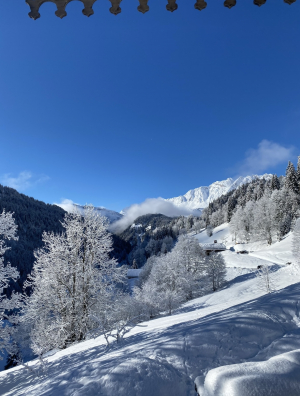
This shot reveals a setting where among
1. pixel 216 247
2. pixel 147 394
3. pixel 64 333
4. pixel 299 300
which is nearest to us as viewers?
pixel 147 394

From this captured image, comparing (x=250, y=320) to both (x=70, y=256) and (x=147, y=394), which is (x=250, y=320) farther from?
(x=70, y=256)

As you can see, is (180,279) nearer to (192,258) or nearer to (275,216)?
(192,258)

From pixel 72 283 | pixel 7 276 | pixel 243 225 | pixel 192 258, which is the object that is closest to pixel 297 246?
pixel 192 258

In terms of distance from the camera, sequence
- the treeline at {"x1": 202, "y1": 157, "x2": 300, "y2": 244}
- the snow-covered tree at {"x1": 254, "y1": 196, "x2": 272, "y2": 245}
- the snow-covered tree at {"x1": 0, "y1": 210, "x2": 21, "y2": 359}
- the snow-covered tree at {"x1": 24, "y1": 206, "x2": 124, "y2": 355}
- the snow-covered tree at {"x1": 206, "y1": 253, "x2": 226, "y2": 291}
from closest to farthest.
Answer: the snow-covered tree at {"x1": 0, "y1": 210, "x2": 21, "y2": 359}
the snow-covered tree at {"x1": 24, "y1": 206, "x2": 124, "y2": 355}
the snow-covered tree at {"x1": 206, "y1": 253, "x2": 226, "y2": 291}
the treeline at {"x1": 202, "y1": 157, "x2": 300, "y2": 244}
the snow-covered tree at {"x1": 254, "y1": 196, "x2": 272, "y2": 245}

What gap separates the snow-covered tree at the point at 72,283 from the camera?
35.2 ft

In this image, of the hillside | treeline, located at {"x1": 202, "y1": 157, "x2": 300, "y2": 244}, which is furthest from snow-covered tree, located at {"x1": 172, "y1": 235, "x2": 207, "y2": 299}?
the hillside

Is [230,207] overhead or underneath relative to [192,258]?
overhead

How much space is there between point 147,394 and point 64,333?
35.6ft

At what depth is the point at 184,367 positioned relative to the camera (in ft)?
8.22

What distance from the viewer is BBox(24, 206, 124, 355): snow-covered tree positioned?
35.2 feet

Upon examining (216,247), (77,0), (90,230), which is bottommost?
(216,247)

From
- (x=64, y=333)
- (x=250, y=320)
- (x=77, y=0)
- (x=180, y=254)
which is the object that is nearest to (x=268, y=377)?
(x=250, y=320)

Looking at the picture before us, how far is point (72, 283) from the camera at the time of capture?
36.8 feet

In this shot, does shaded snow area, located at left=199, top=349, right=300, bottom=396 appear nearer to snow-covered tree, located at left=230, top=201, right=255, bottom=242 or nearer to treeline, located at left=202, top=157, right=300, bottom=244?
treeline, located at left=202, top=157, right=300, bottom=244
